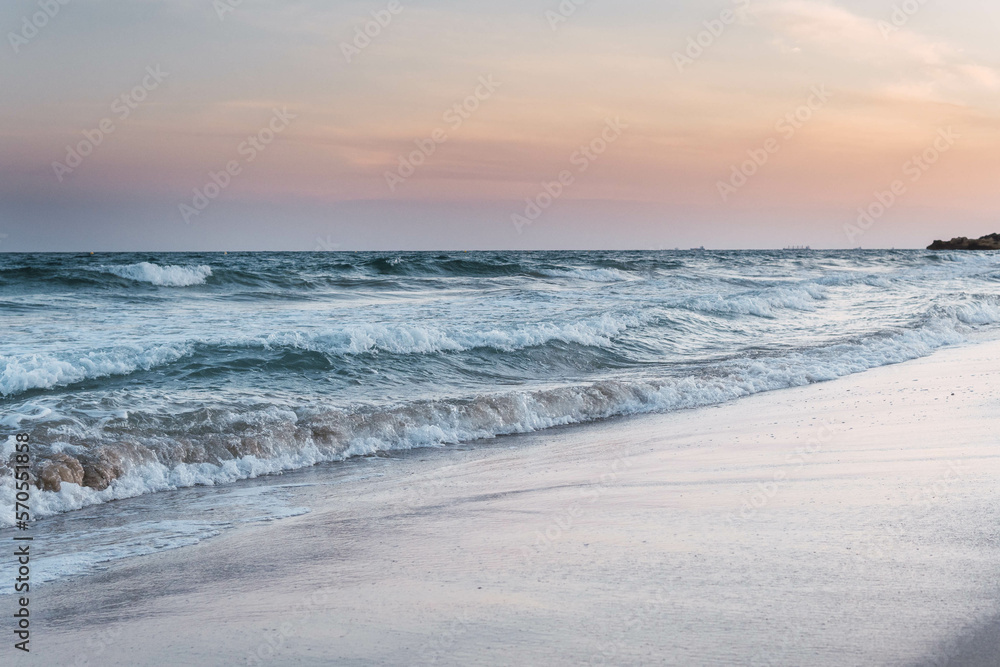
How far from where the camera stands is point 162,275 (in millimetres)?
25250

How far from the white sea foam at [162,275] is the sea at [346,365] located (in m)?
1.34

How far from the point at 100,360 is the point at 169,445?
3.65 meters

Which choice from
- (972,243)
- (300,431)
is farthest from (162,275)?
(972,243)

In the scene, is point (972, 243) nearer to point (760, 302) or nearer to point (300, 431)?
point (760, 302)

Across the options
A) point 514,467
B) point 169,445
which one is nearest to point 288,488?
point 169,445

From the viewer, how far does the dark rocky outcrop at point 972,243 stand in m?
92.0

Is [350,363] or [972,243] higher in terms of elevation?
[972,243]

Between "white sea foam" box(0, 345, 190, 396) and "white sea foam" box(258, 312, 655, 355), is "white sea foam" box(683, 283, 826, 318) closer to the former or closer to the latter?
"white sea foam" box(258, 312, 655, 355)

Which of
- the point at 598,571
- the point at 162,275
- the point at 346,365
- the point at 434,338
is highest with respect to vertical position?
the point at 162,275

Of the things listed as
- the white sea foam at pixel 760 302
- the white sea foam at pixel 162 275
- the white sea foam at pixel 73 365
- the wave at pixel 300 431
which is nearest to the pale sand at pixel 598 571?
the wave at pixel 300 431

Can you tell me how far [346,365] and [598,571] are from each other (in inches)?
286

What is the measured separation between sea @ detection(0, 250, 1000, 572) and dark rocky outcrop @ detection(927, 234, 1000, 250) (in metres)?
83.6

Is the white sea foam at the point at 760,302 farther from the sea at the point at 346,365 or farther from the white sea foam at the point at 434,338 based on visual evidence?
the white sea foam at the point at 434,338

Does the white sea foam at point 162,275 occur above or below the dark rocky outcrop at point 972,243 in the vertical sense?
below
